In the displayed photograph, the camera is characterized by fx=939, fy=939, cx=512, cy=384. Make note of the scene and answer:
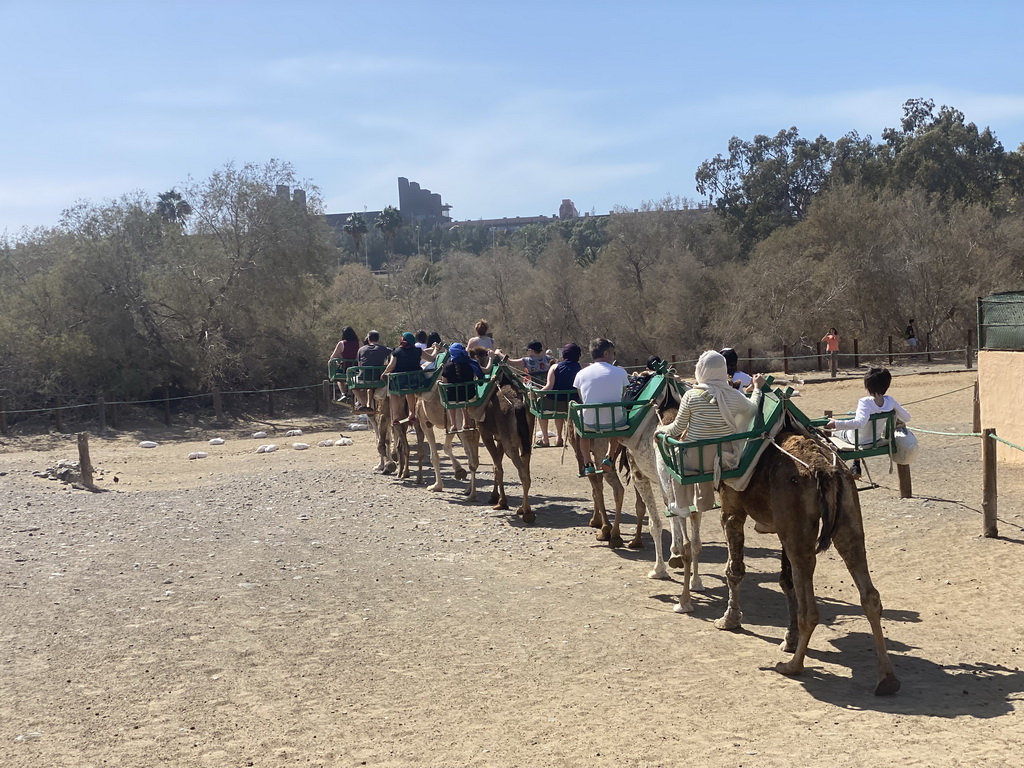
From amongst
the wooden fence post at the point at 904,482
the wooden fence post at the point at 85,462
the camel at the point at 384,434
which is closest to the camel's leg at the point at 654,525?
the wooden fence post at the point at 904,482

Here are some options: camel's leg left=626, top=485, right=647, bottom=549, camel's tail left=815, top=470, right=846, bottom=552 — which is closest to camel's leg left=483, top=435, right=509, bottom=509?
camel's leg left=626, top=485, right=647, bottom=549

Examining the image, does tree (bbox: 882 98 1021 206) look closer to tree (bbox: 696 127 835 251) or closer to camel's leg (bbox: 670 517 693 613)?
tree (bbox: 696 127 835 251)

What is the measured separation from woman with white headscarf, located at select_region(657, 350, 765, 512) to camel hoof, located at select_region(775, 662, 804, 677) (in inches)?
55.7

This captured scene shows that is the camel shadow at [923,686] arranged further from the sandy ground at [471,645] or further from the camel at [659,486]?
the camel at [659,486]

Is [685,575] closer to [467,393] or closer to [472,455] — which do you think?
[467,393]

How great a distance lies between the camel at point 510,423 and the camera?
39.2ft

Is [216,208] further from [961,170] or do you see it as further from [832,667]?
[961,170]

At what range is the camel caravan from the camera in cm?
625

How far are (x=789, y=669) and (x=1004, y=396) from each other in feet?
37.7

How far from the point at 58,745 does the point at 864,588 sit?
514 centimetres

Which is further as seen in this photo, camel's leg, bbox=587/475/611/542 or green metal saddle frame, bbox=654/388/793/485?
camel's leg, bbox=587/475/611/542

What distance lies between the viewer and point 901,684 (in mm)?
6238

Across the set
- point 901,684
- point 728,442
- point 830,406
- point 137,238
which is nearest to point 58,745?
point 728,442

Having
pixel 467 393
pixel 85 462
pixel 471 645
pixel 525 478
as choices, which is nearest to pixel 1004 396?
pixel 525 478
